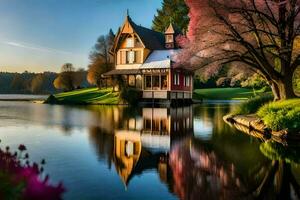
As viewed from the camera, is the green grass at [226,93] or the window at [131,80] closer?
the window at [131,80]

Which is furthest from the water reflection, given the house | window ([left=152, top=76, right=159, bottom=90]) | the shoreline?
window ([left=152, top=76, right=159, bottom=90])

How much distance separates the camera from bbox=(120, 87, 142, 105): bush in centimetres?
4903

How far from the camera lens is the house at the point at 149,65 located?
49.5m

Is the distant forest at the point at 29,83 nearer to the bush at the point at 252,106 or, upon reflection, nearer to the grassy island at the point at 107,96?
the grassy island at the point at 107,96

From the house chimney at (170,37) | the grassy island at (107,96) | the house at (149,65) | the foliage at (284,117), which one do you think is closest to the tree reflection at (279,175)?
the foliage at (284,117)

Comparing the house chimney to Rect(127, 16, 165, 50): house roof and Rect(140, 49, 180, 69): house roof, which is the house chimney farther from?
Rect(140, 49, 180, 69): house roof

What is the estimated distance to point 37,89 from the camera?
11869 centimetres

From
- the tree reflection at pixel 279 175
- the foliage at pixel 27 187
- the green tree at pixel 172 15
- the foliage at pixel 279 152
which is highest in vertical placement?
the green tree at pixel 172 15

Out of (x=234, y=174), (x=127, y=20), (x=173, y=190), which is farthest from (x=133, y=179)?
(x=127, y=20)

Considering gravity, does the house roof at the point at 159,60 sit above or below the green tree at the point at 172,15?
below

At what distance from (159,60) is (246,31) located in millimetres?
26856

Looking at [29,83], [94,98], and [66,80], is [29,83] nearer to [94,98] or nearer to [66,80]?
[66,80]

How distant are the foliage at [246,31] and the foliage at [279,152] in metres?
9.63

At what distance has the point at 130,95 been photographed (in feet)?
161
